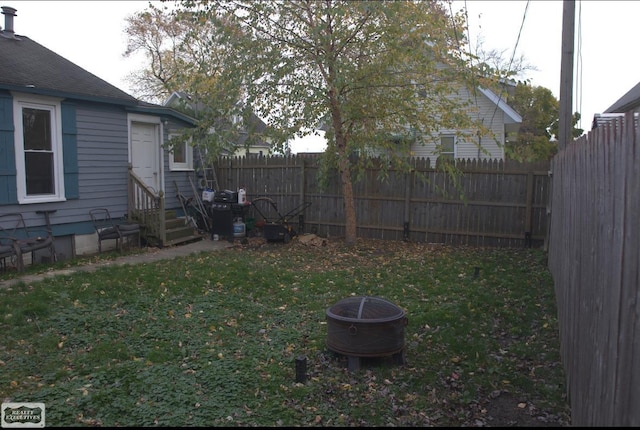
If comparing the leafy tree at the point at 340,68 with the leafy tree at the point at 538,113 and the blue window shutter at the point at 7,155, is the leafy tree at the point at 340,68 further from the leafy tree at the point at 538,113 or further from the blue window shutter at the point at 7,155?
the leafy tree at the point at 538,113

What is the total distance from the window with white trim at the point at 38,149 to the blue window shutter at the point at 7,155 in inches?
3.5

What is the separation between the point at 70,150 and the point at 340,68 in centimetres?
528

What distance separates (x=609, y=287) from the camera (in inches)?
89.6

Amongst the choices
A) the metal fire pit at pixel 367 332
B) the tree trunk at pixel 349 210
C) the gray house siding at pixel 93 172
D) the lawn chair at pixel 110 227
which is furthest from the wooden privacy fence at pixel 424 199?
the metal fire pit at pixel 367 332

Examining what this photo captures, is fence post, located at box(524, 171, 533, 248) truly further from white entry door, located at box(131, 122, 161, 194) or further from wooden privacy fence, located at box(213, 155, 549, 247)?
white entry door, located at box(131, 122, 161, 194)

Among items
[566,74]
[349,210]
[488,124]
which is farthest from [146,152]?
[488,124]

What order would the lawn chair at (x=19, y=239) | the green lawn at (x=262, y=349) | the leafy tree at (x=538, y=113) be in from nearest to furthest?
the green lawn at (x=262, y=349) → the lawn chair at (x=19, y=239) → the leafy tree at (x=538, y=113)

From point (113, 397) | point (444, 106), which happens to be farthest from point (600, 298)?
point (444, 106)

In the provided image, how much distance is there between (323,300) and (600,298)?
179 inches

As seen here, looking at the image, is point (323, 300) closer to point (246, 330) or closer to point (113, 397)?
point (246, 330)

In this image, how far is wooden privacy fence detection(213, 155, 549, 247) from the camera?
10.7 m

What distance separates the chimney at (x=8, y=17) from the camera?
10.4m

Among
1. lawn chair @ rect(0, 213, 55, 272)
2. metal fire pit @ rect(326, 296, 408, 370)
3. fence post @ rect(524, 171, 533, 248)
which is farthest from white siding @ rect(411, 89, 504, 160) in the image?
metal fire pit @ rect(326, 296, 408, 370)

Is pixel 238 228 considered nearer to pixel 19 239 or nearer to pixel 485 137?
pixel 19 239
